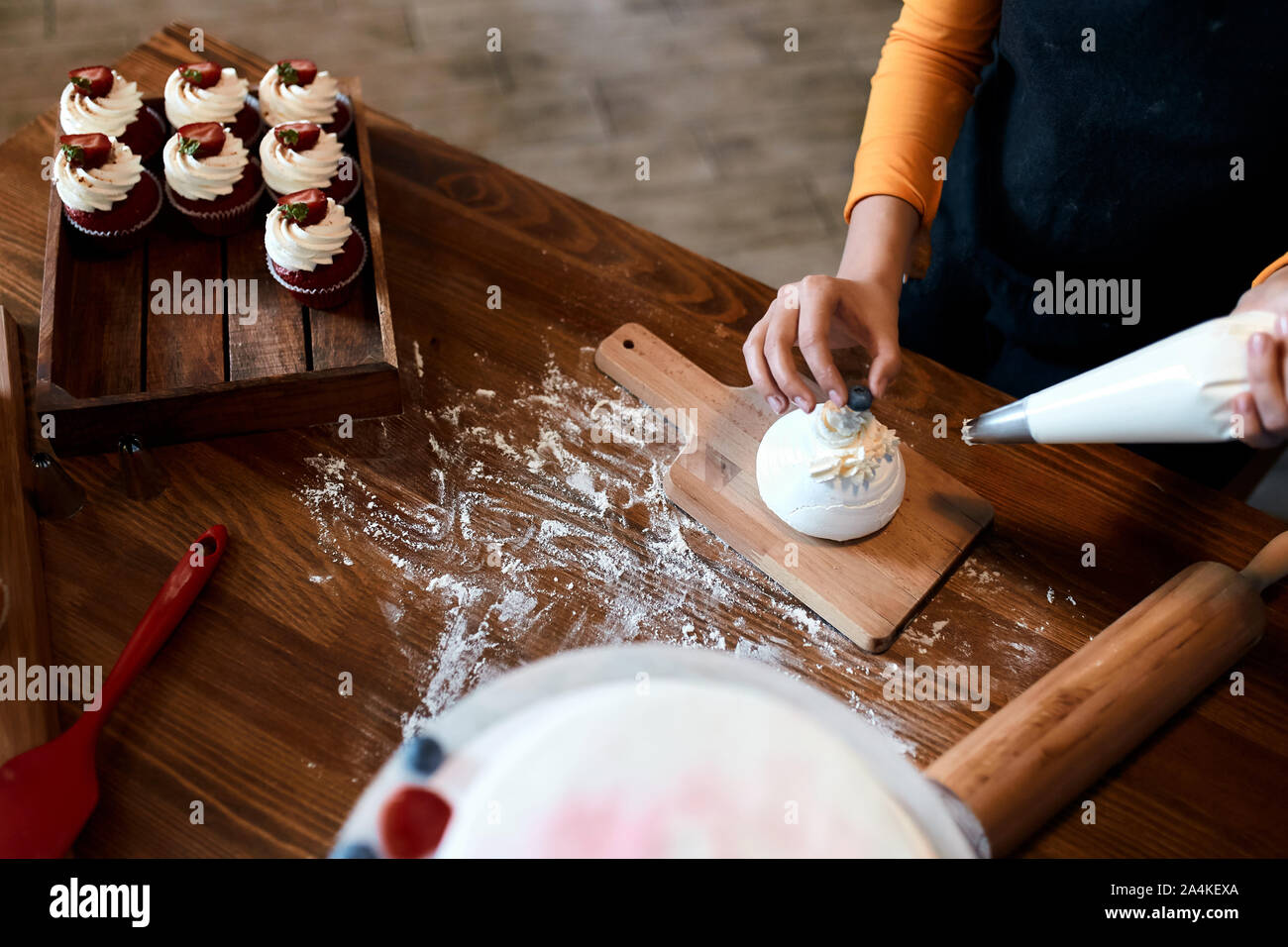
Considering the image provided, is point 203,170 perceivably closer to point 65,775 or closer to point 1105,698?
point 65,775

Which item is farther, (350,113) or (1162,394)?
(350,113)

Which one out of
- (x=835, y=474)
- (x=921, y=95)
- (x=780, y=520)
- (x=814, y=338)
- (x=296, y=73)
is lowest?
(x=780, y=520)

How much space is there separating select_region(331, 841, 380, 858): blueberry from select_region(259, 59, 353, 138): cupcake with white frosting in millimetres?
1231

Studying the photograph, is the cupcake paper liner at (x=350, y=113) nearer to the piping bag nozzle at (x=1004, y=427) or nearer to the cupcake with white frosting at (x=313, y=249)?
the cupcake with white frosting at (x=313, y=249)

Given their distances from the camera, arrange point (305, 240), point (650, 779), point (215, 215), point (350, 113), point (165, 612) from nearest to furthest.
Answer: point (650, 779) → point (165, 612) → point (305, 240) → point (215, 215) → point (350, 113)

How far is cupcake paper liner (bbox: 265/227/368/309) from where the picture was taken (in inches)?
49.9

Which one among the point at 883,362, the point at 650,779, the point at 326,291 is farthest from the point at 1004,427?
the point at 326,291

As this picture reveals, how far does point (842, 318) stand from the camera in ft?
4.01

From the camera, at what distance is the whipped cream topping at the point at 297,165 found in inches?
52.7

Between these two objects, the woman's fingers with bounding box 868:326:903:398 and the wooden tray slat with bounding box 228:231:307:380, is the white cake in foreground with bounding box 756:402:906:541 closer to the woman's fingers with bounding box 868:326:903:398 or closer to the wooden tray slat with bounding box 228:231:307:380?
the woman's fingers with bounding box 868:326:903:398

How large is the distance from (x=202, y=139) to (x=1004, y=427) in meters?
1.18

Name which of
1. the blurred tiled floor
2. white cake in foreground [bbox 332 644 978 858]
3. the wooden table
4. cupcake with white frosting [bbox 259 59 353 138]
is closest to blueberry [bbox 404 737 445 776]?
white cake in foreground [bbox 332 644 978 858]

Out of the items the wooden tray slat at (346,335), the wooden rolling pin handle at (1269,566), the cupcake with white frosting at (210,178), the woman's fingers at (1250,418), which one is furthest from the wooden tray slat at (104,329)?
the wooden rolling pin handle at (1269,566)
